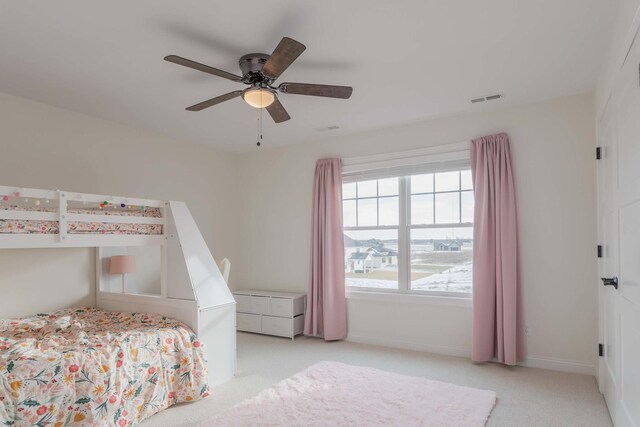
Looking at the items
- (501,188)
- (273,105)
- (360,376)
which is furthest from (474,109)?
(360,376)

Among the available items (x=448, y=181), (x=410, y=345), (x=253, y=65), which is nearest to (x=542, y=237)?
(x=448, y=181)

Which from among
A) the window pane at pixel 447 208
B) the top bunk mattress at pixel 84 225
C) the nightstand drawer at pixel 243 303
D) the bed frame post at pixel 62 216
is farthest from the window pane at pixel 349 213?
the bed frame post at pixel 62 216

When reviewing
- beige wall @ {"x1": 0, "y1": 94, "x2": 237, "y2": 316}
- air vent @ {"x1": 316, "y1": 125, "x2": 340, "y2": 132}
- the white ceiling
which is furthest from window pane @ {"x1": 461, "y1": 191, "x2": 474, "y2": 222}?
beige wall @ {"x1": 0, "y1": 94, "x2": 237, "y2": 316}

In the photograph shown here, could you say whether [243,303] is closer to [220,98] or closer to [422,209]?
[422,209]

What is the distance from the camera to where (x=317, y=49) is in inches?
104

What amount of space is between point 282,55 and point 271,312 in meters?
3.42

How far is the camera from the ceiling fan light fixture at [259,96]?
2.60m

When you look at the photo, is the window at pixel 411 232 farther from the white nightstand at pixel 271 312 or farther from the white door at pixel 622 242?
the white door at pixel 622 242

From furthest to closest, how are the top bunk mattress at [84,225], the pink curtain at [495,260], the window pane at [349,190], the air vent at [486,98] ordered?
1. the window pane at [349,190]
2. the pink curtain at [495,260]
3. the air vent at [486,98]
4. the top bunk mattress at [84,225]

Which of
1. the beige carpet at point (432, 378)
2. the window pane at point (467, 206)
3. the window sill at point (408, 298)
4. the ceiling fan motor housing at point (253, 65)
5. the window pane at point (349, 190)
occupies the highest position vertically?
the ceiling fan motor housing at point (253, 65)

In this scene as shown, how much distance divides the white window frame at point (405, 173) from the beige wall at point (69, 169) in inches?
83.3

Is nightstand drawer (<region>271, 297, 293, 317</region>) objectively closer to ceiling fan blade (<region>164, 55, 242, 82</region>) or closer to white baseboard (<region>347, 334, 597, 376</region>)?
white baseboard (<region>347, 334, 597, 376</region>)

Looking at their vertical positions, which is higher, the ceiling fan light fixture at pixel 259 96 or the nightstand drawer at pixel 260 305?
the ceiling fan light fixture at pixel 259 96

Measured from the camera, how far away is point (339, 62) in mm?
2828
